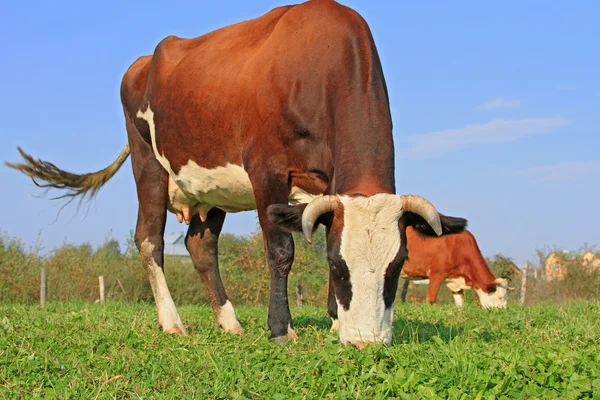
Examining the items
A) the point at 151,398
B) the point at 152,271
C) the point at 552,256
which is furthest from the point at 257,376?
the point at 552,256

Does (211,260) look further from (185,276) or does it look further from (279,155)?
(185,276)

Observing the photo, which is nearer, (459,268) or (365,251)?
(365,251)

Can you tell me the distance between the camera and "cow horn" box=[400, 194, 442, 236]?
5.74 metres

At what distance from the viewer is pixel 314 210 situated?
18.7 feet

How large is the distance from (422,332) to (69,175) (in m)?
6.08

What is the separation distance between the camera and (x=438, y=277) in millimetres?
21094

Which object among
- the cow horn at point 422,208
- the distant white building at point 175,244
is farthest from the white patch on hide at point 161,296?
the distant white building at point 175,244

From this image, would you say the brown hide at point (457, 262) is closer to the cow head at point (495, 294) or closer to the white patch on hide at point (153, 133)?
the cow head at point (495, 294)

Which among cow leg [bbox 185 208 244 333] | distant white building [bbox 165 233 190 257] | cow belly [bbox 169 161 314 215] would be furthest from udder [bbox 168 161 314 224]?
distant white building [bbox 165 233 190 257]

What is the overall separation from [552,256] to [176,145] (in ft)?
78.0

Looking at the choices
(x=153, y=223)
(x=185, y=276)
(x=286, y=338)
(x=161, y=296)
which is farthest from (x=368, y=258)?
(x=185, y=276)

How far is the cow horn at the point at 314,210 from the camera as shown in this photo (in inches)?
224

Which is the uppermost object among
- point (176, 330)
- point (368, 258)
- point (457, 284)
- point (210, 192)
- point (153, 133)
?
point (153, 133)

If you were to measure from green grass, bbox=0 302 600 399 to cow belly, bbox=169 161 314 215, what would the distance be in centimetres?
172
